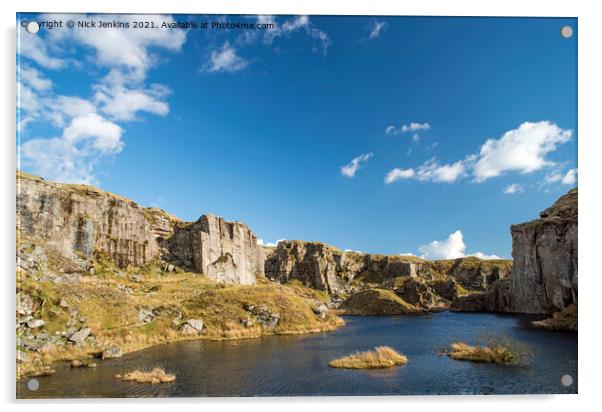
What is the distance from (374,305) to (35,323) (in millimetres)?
77894

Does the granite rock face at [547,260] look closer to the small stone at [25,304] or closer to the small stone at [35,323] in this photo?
the small stone at [35,323]

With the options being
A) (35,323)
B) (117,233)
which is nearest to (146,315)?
(35,323)

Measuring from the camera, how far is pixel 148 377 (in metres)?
23.7

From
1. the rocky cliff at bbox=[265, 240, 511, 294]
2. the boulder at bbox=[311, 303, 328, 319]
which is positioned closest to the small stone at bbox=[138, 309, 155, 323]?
the boulder at bbox=[311, 303, 328, 319]

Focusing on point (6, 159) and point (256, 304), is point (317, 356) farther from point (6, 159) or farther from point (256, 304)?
point (6, 159)

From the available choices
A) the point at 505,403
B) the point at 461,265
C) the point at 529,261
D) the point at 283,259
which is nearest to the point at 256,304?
the point at 505,403

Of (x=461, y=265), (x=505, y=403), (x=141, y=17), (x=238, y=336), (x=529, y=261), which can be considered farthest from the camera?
(x=461, y=265)

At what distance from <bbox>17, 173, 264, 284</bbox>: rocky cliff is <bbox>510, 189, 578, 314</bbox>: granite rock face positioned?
67971 mm

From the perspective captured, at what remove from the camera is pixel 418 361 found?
30.2m

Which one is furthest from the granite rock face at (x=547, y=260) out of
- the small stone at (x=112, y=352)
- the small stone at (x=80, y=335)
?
the small stone at (x=80, y=335)

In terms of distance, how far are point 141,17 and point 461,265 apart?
187m

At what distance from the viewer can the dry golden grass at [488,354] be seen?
28.0 m

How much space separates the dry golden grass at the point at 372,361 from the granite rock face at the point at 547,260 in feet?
121

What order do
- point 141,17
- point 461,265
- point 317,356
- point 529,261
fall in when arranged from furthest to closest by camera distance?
point 461,265, point 529,261, point 317,356, point 141,17
